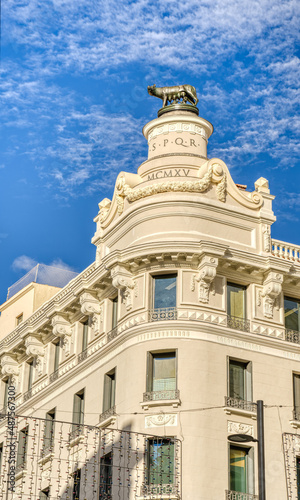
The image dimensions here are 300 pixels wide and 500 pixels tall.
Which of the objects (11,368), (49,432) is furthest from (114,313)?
(11,368)

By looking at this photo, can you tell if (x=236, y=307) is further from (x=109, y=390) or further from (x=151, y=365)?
(x=109, y=390)

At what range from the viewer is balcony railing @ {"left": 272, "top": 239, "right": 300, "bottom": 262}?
51156 mm

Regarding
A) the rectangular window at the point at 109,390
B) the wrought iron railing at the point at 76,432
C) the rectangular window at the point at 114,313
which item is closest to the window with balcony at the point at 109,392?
the rectangular window at the point at 109,390

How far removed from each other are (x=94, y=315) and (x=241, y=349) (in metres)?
7.82

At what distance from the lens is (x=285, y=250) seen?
5153 cm

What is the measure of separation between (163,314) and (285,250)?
7724 mm

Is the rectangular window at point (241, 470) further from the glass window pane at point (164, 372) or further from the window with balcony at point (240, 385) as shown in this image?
the glass window pane at point (164, 372)

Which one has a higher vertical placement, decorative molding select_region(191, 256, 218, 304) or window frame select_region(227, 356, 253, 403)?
decorative molding select_region(191, 256, 218, 304)

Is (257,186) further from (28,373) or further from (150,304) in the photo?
(28,373)

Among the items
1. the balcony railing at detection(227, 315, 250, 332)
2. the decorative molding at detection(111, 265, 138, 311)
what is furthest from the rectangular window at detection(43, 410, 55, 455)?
the balcony railing at detection(227, 315, 250, 332)

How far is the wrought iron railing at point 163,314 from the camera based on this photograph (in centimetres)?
4709

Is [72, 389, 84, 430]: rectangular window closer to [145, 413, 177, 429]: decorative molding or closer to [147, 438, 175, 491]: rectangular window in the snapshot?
[145, 413, 177, 429]: decorative molding

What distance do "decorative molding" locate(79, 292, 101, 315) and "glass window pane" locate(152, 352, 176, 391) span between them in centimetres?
594

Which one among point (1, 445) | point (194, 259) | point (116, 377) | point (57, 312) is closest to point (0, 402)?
point (1, 445)
